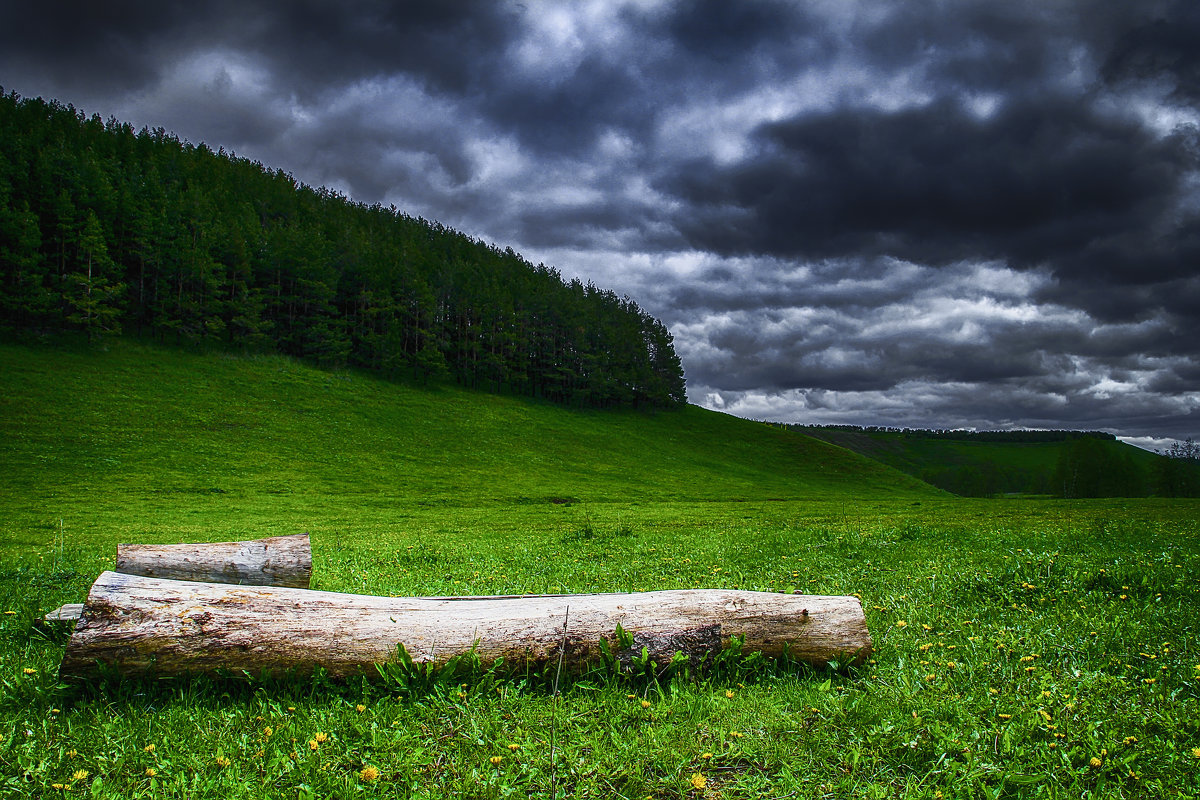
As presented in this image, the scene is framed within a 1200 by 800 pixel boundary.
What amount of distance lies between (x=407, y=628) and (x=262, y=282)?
94.0m

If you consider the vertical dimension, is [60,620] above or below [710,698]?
below

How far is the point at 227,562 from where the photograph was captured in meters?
9.24

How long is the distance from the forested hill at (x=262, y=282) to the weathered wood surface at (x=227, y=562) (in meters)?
69.9

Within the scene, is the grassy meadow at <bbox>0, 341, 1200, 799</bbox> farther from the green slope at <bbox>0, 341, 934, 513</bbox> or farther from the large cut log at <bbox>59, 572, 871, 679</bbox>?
the green slope at <bbox>0, 341, 934, 513</bbox>

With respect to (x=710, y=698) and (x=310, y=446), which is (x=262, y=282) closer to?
(x=310, y=446)

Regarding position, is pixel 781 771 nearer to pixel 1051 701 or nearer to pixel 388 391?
pixel 1051 701

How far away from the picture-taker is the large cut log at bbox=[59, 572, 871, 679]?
16.0 ft

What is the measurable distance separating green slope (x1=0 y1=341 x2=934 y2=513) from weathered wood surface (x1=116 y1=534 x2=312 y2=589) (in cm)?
2671

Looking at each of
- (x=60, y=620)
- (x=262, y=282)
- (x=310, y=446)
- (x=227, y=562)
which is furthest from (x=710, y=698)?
(x=262, y=282)

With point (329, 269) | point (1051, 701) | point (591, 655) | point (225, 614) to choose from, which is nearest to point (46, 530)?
point (225, 614)

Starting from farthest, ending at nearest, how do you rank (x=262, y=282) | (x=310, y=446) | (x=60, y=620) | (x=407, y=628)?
(x=262, y=282), (x=310, y=446), (x=60, y=620), (x=407, y=628)

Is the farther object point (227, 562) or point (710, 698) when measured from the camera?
point (227, 562)

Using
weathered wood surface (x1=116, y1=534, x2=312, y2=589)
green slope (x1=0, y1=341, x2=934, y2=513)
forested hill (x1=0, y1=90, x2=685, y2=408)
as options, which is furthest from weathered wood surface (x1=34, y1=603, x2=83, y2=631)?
forested hill (x1=0, y1=90, x2=685, y2=408)

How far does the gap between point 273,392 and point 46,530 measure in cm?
4334
